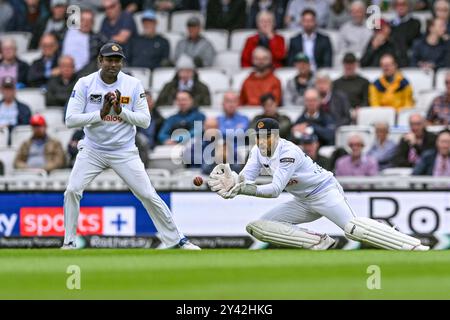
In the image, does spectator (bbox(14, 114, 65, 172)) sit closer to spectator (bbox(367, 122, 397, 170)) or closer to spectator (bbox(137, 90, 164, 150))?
spectator (bbox(137, 90, 164, 150))

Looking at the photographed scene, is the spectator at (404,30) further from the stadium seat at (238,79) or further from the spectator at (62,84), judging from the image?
the spectator at (62,84)

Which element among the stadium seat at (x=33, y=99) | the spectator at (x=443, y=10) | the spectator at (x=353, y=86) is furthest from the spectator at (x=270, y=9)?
the stadium seat at (x=33, y=99)

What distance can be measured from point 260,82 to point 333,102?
134 centimetres

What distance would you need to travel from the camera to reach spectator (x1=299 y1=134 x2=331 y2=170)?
17.4 m

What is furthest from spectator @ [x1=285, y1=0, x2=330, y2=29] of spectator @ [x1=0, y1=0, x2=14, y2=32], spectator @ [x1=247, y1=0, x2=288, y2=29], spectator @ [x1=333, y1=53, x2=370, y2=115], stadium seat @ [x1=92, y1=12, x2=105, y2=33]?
spectator @ [x1=0, y1=0, x2=14, y2=32]

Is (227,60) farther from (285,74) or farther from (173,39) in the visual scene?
(285,74)

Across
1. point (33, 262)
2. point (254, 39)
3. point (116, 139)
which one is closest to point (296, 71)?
point (254, 39)

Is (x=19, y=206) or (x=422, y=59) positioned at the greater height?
→ (x=422, y=59)

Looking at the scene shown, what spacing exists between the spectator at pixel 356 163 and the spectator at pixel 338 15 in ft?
12.7

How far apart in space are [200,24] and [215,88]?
127 centimetres

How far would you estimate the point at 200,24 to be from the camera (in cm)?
2062

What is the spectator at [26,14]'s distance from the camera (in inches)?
889

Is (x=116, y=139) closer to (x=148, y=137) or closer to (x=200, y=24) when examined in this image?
(x=148, y=137)

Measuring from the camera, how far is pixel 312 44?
1991 centimetres
